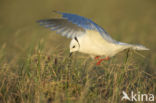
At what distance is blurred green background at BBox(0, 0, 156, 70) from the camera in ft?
25.6

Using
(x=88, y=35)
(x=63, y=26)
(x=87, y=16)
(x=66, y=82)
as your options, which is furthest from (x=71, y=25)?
(x=87, y=16)

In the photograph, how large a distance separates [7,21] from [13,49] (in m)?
3.14

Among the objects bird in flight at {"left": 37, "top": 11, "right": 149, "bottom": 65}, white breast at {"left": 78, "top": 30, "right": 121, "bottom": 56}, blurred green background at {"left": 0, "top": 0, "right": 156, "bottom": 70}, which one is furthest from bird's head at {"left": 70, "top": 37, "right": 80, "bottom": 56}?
blurred green background at {"left": 0, "top": 0, "right": 156, "bottom": 70}

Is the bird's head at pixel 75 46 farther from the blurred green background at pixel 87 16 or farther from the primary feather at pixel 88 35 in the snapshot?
the blurred green background at pixel 87 16

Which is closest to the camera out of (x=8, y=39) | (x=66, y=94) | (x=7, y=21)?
(x=66, y=94)

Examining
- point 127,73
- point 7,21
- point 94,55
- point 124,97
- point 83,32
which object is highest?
point 7,21

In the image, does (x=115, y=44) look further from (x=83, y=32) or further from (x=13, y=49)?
(x=13, y=49)

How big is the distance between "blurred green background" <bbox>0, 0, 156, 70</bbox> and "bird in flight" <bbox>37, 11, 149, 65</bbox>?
2591 mm

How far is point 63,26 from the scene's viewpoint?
357 centimetres

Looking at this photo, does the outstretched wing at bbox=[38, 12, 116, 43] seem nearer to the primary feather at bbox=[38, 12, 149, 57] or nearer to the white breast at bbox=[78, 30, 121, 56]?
the primary feather at bbox=[38, 12, 149, 57]

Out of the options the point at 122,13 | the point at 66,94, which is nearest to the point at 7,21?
the point at 122,13

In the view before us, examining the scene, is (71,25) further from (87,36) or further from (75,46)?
(75,46)

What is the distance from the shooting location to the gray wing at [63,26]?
11.3 ft

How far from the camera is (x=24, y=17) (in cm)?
1022
